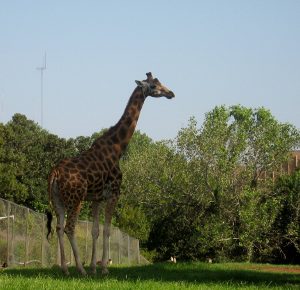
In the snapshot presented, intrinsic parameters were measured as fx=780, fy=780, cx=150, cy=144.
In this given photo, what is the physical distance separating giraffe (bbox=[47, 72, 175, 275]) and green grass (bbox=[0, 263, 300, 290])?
0.79 meters

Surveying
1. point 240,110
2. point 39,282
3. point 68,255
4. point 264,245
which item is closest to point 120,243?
point 68,255

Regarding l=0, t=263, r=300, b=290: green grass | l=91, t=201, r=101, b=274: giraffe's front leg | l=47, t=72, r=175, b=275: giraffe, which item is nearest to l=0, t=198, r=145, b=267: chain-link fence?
l=0, t=263, r=300, b=290: green grass

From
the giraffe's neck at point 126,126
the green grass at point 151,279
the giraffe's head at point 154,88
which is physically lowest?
the green grass at point 151,279

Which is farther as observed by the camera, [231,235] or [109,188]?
[231,235]

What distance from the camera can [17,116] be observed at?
66375 millimetres

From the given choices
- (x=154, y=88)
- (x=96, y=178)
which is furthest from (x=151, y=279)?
(x=154, y=88)

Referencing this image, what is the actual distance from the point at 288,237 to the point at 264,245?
4.46ft

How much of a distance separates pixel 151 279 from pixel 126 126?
141 inches

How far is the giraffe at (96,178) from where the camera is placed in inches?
554

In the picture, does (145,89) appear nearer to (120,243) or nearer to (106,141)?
(106,141)

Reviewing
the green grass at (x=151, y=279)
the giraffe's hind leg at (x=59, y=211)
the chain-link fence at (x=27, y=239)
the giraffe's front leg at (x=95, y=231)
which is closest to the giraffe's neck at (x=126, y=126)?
the giraffe's front leg at (x=95, y=231)

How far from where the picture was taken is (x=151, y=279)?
13.4 meters

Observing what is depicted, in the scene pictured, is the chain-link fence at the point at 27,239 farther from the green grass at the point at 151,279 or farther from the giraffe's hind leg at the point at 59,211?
the giraffe's hind leg at the point at 59,211

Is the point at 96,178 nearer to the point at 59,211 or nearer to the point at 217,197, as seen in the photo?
the point at 59,211
